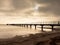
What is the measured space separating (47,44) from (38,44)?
0.66 meters

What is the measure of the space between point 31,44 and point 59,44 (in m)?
1.59

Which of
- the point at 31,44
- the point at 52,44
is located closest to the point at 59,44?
the point at 52,44

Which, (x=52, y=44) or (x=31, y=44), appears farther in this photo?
(x=31, y=44)

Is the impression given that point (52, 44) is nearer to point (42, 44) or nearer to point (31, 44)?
point (42, 44)

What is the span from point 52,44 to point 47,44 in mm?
257

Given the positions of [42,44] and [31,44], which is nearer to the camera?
[42,44]

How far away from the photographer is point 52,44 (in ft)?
26.9

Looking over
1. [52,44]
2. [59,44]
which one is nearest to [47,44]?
[52,44]

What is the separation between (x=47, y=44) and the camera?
8258 millimetres

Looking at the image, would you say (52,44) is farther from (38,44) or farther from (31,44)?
(31,44)

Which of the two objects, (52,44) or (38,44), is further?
(38,44)

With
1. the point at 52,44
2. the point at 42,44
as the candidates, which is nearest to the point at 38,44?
the point at 42,44

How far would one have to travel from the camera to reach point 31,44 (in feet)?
30.2

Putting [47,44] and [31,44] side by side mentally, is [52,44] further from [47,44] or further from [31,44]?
[31,44]
